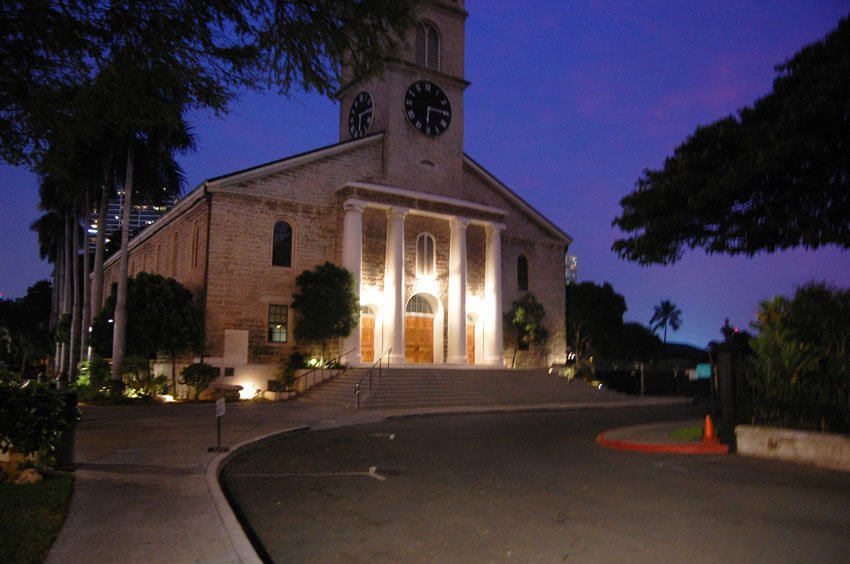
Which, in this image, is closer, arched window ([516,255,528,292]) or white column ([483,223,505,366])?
white column ([483,223,505,366])

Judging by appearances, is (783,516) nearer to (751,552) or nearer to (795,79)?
(751,552)

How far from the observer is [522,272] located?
127ft

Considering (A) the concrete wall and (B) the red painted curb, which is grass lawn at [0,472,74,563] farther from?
(A) the concrete wall

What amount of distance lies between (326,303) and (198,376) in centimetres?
590

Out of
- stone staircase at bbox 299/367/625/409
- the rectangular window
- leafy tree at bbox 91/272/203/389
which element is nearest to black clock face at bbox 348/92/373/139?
the rectangular window

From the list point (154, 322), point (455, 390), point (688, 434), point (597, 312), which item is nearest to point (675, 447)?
point (688, 434)

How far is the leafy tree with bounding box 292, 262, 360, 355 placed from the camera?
2831 centimetres

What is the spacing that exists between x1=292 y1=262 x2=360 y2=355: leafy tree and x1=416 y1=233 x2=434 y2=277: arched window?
17.9 ft

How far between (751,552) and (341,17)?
882cm

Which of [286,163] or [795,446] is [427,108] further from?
[795,446]

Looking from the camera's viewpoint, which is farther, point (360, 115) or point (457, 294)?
point (360, 115)

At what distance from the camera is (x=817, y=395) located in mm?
11719

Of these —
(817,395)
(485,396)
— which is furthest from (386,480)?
(485,396)

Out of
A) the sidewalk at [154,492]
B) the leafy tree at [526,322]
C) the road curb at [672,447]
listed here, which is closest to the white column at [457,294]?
the leafy tree at [526,322]
